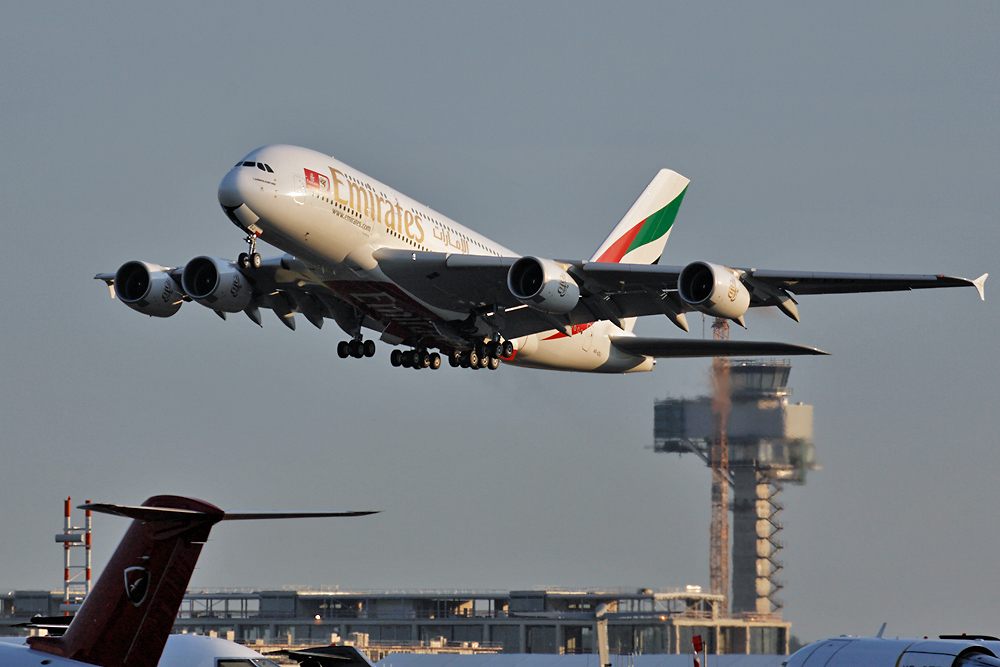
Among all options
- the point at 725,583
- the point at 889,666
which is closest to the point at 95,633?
the point at 889,666

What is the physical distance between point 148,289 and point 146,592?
20.6m

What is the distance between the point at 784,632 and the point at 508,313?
200 ft

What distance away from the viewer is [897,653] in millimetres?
16969

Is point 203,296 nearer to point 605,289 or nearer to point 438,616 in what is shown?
point 605,289

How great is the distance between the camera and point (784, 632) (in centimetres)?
8875

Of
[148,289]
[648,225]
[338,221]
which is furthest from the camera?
[648,225]

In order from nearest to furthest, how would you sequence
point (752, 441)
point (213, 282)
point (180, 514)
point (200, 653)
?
point (180, 514)
point (200, 653)
point (213, 282)
point (752, 441)

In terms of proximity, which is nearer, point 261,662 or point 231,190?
point 261,662

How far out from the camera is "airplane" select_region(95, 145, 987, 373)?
→ 29438 millimetres

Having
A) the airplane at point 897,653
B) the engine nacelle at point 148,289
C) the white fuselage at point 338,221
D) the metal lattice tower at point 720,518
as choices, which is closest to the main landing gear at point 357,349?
the white fuselage at point 338,221

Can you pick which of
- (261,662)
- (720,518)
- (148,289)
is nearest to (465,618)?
(720,518)

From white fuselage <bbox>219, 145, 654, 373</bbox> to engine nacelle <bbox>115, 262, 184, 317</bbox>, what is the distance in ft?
17.0

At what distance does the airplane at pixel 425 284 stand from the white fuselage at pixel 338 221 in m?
0.04

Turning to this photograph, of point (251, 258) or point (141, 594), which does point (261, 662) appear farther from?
point (251, 258)
